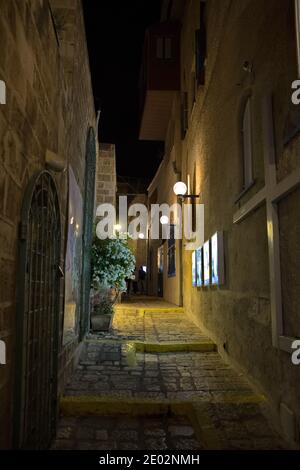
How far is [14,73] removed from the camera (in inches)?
105

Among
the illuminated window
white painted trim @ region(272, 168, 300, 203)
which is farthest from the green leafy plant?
the illuminated window

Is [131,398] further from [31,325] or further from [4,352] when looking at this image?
[4,352]

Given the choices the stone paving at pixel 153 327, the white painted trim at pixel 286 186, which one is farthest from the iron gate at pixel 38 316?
the stone paving at pixel 153 327

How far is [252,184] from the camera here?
16.0ft

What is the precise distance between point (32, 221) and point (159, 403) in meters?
2.47

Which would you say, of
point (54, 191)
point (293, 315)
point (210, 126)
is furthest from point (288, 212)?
point (210, 126)

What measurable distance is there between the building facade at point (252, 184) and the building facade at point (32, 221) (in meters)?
2.10

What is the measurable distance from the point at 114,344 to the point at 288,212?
4527mm

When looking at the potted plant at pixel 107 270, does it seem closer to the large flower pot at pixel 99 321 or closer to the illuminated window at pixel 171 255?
the large flower pot at pixel 99 321

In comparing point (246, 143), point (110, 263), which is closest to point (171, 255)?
point (110, 263)

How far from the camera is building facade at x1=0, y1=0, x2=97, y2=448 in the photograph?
2574 millimetres

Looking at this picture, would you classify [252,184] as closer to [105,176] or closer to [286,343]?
[286,343]

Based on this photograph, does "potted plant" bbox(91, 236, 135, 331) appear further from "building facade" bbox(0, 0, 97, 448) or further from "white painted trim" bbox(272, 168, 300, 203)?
"white painted trim" bbox(272, 168, 300, 203)

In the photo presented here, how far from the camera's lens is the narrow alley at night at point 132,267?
111 inches
